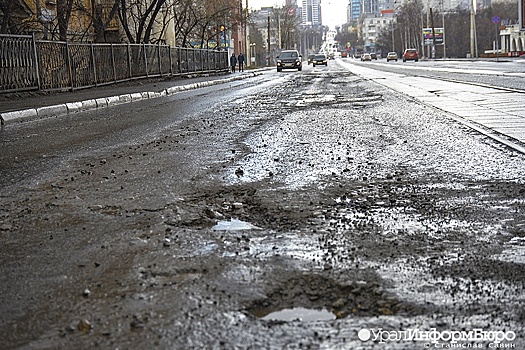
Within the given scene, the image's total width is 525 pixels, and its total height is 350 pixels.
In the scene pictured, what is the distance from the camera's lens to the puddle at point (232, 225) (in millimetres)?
4191

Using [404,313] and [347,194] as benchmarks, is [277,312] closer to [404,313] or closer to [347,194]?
[404,313]

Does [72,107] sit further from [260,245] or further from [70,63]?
[260,245]

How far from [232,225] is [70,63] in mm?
20315

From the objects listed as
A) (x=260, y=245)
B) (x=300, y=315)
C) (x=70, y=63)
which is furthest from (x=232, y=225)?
(x=70, y=63)

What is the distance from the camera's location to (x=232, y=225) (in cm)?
428

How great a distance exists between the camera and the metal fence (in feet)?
64.1

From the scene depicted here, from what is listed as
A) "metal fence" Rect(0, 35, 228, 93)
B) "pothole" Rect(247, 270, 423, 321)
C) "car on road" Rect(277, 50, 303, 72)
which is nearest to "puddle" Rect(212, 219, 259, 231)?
"pothole" Rect(247, 270, 423, 321)

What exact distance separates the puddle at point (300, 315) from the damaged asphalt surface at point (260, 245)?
0.5 inches

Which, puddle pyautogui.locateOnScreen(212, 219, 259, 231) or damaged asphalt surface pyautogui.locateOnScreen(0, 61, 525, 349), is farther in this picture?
puddle pyautogui.locateOnScreen(212, 219, 259, 231)

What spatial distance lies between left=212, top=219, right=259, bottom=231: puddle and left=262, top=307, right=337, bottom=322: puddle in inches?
55.3

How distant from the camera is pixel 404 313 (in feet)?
9.09

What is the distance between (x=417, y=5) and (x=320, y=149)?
475ft

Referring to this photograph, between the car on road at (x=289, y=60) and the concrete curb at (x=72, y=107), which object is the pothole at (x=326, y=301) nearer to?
the concrete curb at (x=72, y=107)

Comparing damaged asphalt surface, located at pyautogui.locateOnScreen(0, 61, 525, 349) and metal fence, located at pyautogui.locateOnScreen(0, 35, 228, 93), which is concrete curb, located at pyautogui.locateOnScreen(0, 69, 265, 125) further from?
damaged asphalt surface, located at pyautogui.locateOnScreen(0, 61, 525, 349)
